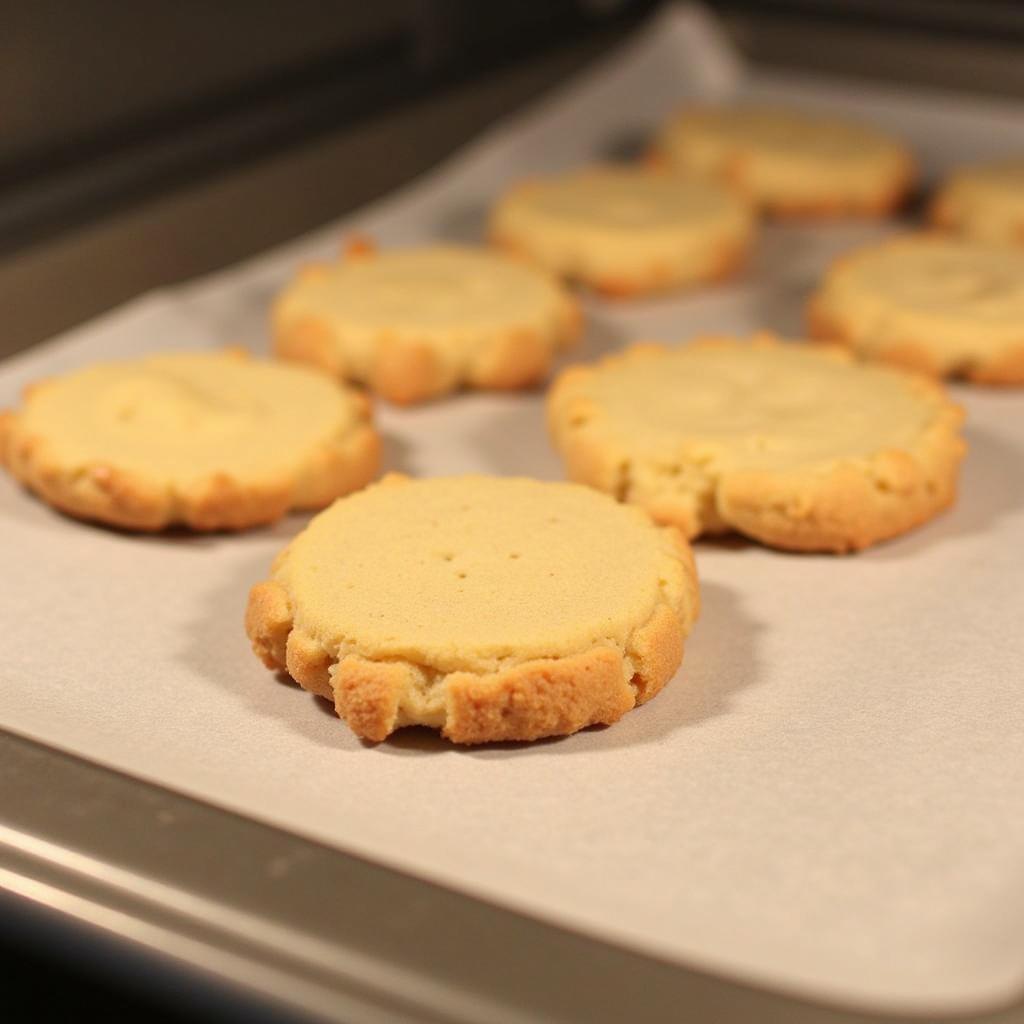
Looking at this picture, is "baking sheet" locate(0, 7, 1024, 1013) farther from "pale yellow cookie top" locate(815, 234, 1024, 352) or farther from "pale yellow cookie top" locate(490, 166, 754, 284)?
"pale yellow cookie top" locate(490, 166, 754, 284)

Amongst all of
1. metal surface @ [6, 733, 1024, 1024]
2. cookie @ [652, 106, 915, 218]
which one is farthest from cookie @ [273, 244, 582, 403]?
metal surface @ [6, 733, 1024, 1024]

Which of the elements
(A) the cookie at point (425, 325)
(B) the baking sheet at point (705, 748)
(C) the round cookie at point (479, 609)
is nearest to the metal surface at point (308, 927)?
(B) the baking sheet at point (705, 748)

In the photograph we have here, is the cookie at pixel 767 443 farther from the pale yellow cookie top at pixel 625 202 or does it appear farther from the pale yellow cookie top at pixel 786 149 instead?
the pale yellow cookie top at pixel 786 149

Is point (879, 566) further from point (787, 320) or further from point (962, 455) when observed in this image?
point (787, 320)

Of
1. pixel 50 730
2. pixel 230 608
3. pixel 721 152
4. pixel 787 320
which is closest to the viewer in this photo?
pixel 50 730

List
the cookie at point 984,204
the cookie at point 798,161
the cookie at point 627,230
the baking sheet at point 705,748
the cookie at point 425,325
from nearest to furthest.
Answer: the baking sheet at point 705,748
the cookie at point 425,325
the cookie at point 627,230
the cookie at point 984,204
the cookie at point 798,161

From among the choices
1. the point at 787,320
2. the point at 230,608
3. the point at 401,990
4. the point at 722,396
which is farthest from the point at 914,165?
the point at 401,990
